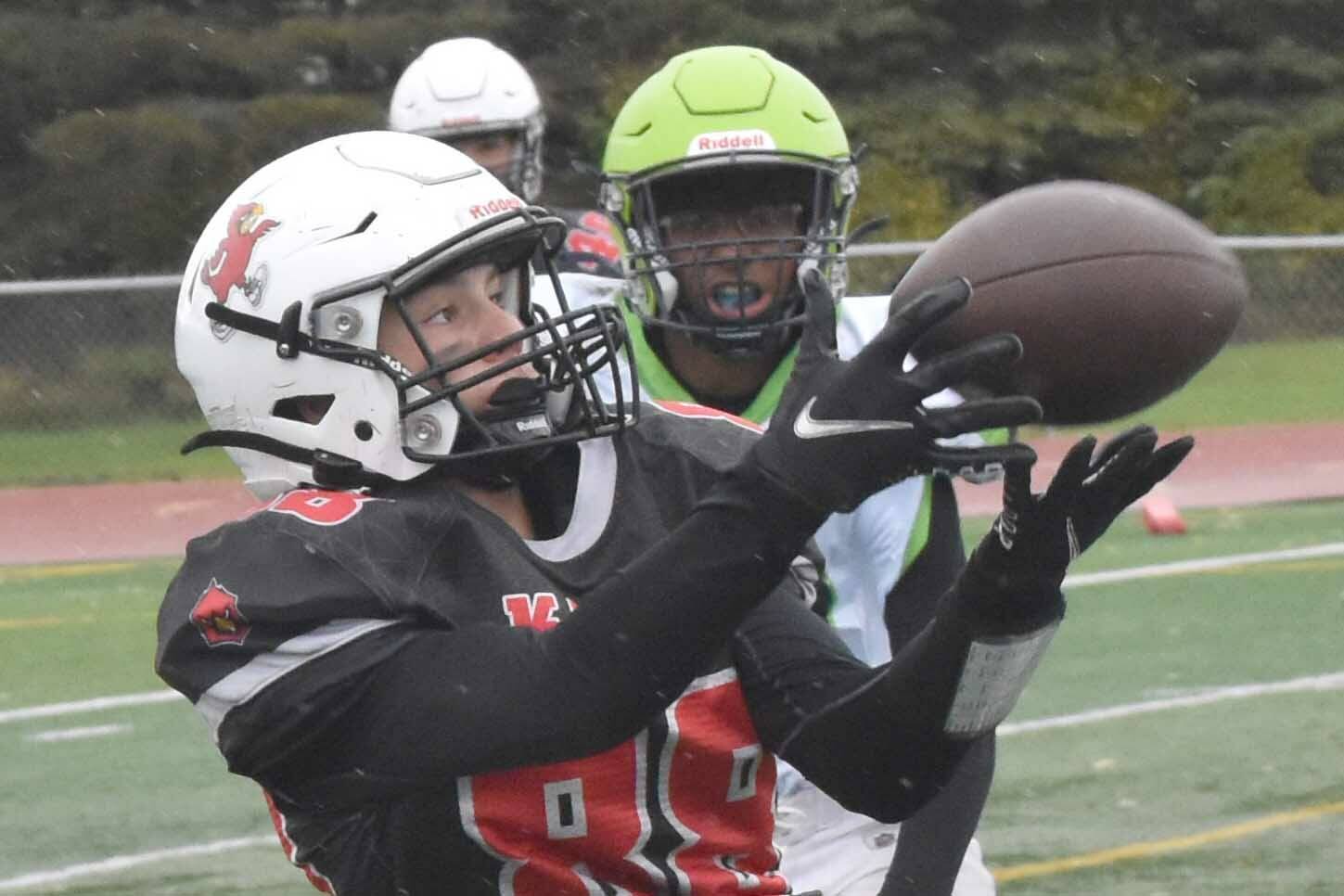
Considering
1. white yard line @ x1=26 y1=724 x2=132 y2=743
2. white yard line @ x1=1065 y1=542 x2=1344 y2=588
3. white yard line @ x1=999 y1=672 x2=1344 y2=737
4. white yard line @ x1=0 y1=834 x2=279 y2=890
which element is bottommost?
white yard line @ x1=1065 y1=542 x2=1344 y2=588

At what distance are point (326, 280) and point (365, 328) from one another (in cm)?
7

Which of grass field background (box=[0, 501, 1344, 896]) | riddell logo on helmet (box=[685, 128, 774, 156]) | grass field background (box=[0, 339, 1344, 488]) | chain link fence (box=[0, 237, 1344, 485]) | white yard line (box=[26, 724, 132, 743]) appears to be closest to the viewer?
riddell logo on helmet (box=[685, 128, 774, 156])

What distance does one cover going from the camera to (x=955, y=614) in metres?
2.55

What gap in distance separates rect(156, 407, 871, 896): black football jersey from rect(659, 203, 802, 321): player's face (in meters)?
1.10

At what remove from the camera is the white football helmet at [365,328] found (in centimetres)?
261

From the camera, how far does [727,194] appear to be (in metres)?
3.96

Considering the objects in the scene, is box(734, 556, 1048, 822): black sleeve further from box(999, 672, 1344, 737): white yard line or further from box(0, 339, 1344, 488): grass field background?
box(0, 339, 1344, 488): grass field background

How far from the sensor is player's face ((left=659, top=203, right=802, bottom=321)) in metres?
3.75

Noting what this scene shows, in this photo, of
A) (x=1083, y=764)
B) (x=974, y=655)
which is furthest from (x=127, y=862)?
(x=974, y=655)

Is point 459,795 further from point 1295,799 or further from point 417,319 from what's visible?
point 1295,799

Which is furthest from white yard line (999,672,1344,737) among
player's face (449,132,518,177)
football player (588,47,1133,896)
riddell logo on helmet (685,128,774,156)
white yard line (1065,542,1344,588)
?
riddell logo on helmet (685,128,774,156)

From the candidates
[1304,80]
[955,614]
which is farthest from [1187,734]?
[1304,80]

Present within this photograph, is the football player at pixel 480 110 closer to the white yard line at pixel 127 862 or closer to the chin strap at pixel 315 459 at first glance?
the white yard line at pixel 127 862

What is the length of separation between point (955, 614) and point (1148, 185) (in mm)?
20945
